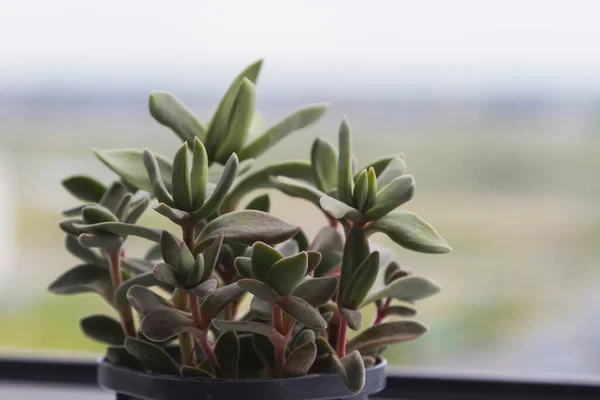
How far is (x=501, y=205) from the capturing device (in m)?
1.39

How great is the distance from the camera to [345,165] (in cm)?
49

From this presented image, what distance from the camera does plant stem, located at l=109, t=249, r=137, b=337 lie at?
0.53 meters

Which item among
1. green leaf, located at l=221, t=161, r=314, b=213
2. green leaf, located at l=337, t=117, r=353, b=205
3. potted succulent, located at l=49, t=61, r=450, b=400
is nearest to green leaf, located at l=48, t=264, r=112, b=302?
potted succulent, located at l=49, t=61, r=450, b=400

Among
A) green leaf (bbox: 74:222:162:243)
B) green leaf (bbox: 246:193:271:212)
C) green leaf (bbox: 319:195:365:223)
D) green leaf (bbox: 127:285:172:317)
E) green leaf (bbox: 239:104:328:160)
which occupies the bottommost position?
green leaf (bbox: 127:285:172:317)

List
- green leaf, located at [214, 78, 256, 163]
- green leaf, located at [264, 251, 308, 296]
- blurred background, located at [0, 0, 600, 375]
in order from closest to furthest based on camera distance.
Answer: green leaf, located at [264, 251, 308, 296]
green leaf, located at [214, 78, 256, 163]
blurred background, located at [0, 0, 600, 375]

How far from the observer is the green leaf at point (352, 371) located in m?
0.45

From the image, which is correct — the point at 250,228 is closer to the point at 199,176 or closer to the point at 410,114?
the point at 199,176

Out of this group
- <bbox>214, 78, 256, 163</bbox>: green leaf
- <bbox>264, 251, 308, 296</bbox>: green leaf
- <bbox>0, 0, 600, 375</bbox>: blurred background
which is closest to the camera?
<bbox>264, 251, 308, 296</bbox>: green leaf

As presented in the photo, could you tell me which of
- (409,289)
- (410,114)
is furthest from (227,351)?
(410,114)

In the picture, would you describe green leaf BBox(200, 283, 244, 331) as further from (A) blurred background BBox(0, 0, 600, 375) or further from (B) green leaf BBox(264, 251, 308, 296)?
(A) blurred background BBox(0, 0, 600, 375)

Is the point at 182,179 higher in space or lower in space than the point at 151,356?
higher

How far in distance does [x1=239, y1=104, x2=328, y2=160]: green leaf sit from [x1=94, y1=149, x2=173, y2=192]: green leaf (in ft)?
0.22

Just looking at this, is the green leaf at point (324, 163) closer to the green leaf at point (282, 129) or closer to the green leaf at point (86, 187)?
the green leaf at point (282, 129)

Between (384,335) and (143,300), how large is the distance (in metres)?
0.19
